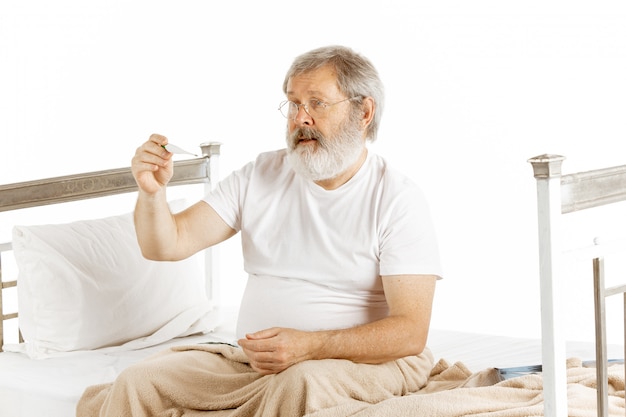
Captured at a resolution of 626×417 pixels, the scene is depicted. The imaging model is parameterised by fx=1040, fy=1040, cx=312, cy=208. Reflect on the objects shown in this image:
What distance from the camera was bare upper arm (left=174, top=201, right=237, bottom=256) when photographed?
295 centimetres

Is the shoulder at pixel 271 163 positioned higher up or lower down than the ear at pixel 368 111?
lower down

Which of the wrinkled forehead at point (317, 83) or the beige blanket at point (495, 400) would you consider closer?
the beige blanket at point (495, 400)

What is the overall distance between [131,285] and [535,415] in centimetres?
168

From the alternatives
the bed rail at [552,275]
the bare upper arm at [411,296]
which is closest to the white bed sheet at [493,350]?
the bare upper arm at [411,296]

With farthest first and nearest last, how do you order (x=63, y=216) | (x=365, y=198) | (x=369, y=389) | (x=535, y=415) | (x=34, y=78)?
(x=63, y=216), (x=34, y=78), (x=365, y=198), (x=369, y=389), (x=535, y=415)

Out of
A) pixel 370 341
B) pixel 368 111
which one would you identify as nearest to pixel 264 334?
pixel 370 341

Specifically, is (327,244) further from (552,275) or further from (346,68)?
(552,275)

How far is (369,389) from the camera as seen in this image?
8.45 ft

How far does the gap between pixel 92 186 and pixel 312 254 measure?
46.9 inches

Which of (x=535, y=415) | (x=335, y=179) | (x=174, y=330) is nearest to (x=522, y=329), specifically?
(x=174, y=330)

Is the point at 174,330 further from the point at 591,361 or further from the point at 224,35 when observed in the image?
the point at 224,35

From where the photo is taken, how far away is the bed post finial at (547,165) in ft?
7.09

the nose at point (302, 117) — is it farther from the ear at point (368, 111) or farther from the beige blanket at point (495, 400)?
the beige blanket at point (495, 400)

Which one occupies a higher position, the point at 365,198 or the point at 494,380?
→ the point at 365,198
